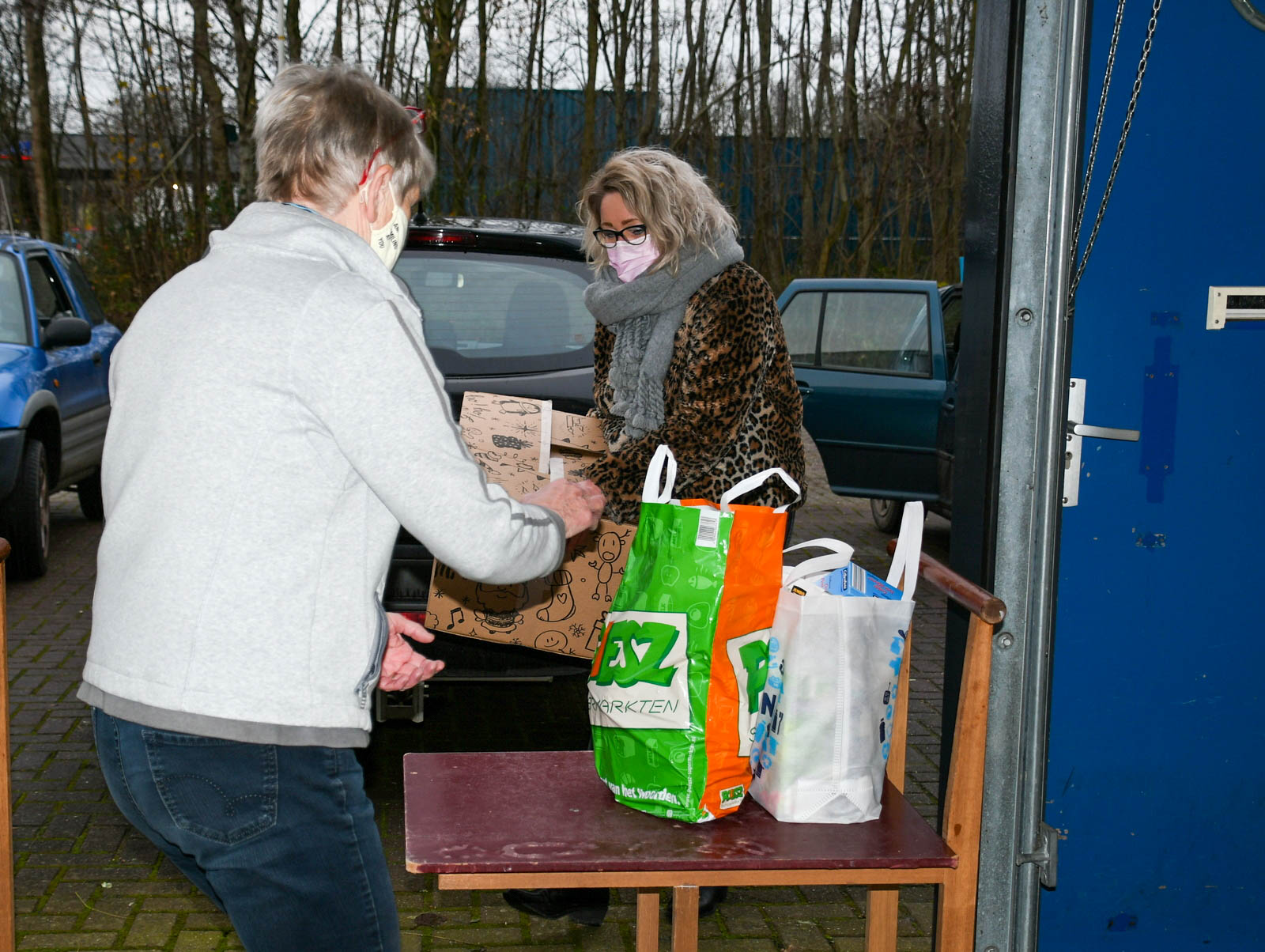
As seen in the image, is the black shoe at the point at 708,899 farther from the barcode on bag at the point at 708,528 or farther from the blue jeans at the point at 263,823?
the blue jeans at the point at 263,823

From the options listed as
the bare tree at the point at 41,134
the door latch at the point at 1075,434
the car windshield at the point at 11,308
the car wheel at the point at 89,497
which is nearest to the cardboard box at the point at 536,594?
the door latch at the point at 1075,434

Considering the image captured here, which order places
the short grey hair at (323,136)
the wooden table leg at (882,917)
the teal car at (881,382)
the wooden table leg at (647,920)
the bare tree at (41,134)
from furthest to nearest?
the bare tree at (41,134)
the teal car at (881,382)
the wooden table leg at (647,920)
the wooden table leg at (882,917)
the short grey hair at (323,136)

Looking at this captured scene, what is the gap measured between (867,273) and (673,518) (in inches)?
890

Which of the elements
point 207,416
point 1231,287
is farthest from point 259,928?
point 1231,287

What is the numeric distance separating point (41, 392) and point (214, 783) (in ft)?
21.2

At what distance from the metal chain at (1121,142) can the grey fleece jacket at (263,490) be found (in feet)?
4.44

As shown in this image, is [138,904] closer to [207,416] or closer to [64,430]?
[207,416]

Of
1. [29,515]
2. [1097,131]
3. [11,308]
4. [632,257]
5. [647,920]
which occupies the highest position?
[1097,131]

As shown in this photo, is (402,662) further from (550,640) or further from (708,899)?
(708,899)

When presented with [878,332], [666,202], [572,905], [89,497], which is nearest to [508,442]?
[666,202]

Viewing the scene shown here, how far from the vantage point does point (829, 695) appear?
228 cm

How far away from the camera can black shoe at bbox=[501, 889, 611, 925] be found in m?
3.48

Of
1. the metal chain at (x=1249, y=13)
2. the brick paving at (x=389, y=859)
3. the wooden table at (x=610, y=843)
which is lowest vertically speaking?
the brick paving at (x=389, y=859)

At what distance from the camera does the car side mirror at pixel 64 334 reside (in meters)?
7.73
